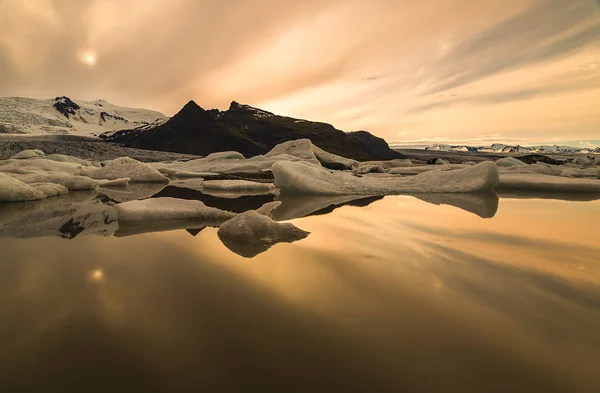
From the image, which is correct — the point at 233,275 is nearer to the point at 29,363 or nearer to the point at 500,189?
the point at 29,363

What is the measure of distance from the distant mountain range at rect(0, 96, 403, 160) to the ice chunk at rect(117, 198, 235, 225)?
72.5 metres

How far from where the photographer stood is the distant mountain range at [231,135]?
8138 cm

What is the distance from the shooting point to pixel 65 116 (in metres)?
141

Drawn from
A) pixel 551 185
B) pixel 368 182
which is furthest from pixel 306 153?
pixel 551 185

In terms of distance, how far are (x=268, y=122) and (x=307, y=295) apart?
10903cm

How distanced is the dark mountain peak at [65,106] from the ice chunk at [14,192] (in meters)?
174

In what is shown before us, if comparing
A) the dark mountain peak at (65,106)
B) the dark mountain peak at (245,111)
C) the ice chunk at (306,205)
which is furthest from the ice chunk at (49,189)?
the dark mountain peak at (65,106)

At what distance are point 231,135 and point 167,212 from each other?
82.5 metres

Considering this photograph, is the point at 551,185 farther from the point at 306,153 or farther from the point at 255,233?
the point at 306,153

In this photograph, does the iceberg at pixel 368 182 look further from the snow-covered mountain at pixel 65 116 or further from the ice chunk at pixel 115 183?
the snow-covered mountain at pixel 65 116

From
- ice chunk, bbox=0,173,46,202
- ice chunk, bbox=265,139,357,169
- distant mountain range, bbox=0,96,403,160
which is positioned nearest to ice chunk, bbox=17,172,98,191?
ice chunk, bbox=0,173,46,202

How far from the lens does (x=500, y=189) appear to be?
1023 centimetres

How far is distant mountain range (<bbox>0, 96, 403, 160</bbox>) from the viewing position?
81875 millimetres

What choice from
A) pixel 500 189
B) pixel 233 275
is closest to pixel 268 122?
pixel 500 189
